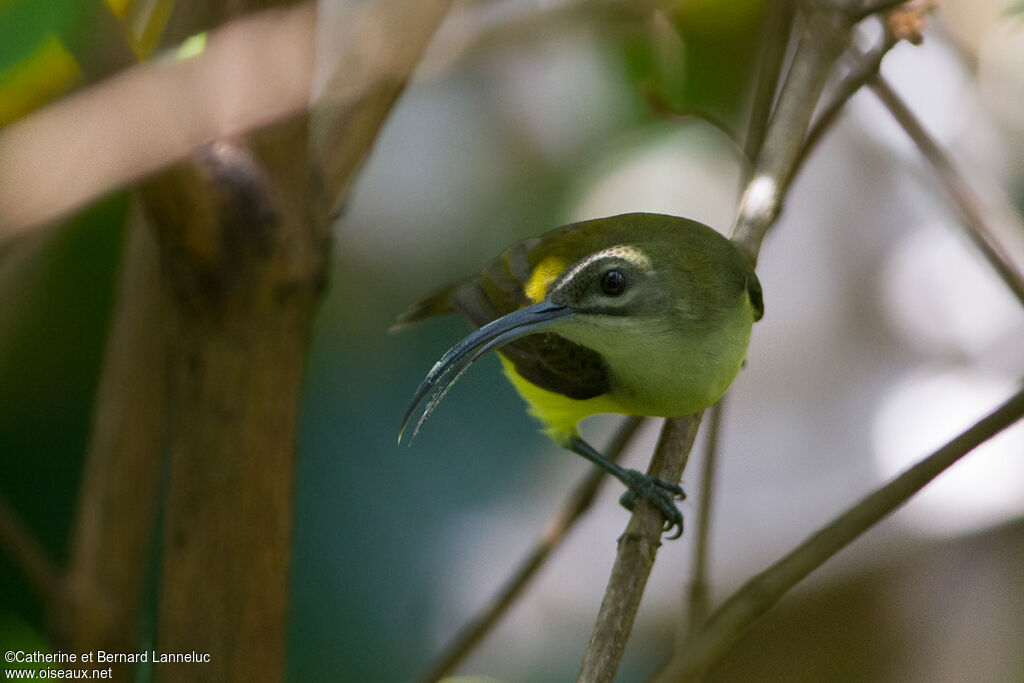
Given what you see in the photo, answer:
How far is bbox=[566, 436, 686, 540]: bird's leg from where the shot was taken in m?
1.79

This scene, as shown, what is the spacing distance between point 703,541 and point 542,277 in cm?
61

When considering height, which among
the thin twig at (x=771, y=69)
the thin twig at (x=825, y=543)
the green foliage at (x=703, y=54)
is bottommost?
the thin twig at (x=825, y=543)

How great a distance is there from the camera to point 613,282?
5.86 feet

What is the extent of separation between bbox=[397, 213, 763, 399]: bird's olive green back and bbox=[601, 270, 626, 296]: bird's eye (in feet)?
0.42

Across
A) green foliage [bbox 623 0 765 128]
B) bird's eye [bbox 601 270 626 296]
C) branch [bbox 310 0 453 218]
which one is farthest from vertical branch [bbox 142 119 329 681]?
green foliage [bbox 623 0 765 128]

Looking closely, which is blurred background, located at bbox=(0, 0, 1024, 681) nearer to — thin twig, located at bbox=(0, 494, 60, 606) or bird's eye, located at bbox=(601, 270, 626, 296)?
thin twig, located at bbox=(0, 494, 60, 606)

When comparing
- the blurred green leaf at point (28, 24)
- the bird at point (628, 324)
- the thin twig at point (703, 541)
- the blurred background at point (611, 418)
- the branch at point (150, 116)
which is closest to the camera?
the blurred green leaf at point (28, 24)

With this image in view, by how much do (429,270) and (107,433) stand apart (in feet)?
6.34

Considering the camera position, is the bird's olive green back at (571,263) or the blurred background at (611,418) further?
the blurred background at (611,418)

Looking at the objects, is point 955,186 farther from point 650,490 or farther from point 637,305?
point 650,490

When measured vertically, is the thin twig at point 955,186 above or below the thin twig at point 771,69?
below

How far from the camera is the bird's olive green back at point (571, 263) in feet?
6.35

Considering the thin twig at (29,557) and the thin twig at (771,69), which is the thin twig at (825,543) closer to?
the thin twig at (771,69)

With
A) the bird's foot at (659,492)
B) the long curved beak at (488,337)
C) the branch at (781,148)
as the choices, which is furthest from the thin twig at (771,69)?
the bird's foot at (659,492)
